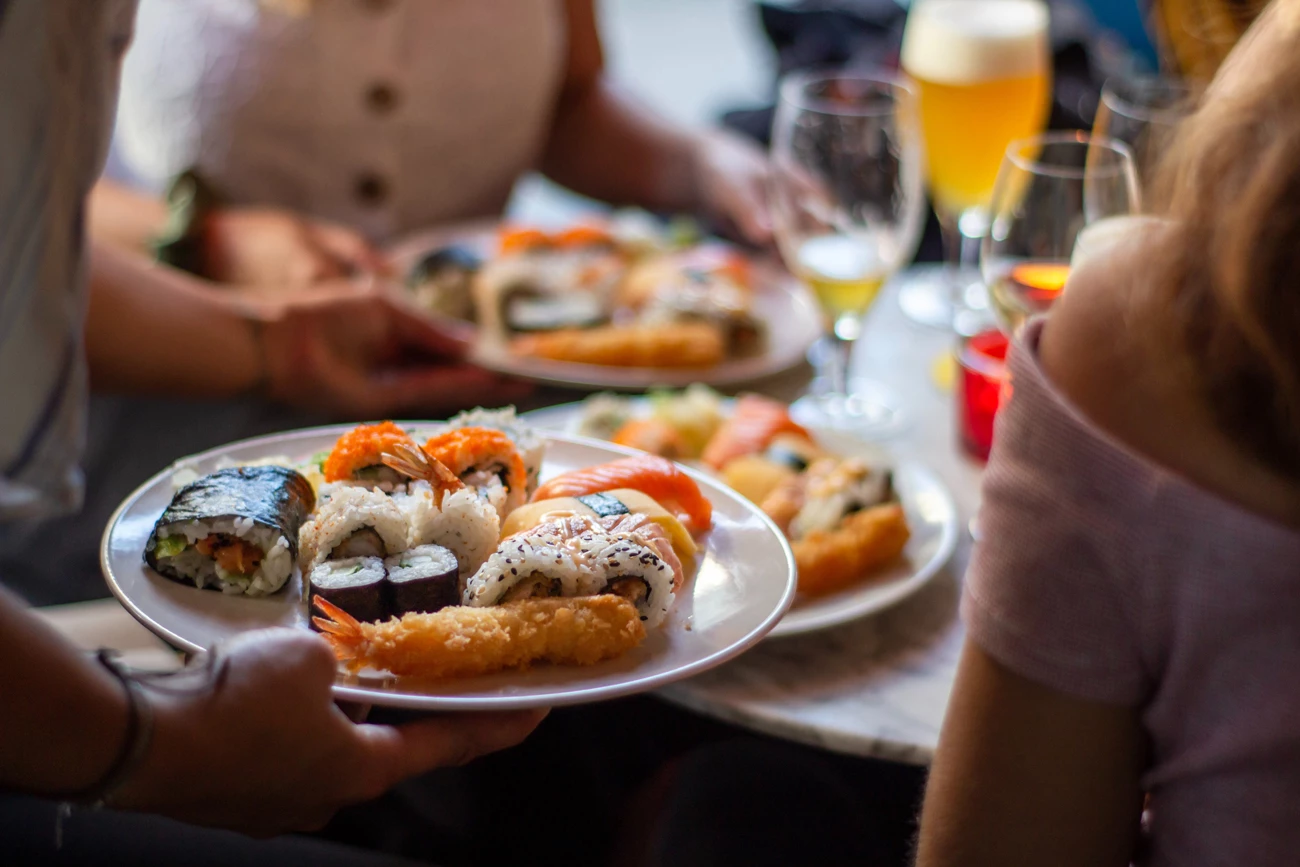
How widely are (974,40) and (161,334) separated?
3.63 feet

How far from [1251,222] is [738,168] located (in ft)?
4.33

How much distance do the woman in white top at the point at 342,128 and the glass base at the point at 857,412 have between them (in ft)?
1.32

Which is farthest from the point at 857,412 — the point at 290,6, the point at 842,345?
the point at 290,6

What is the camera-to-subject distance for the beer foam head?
1567mm

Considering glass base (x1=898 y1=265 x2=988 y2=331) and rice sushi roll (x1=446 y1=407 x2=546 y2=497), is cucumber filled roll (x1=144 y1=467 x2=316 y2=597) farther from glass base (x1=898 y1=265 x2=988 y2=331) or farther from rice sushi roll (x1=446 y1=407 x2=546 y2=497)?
glass base (x1=898 y1=265 x2=988 y2=331)

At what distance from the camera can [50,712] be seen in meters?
0.72

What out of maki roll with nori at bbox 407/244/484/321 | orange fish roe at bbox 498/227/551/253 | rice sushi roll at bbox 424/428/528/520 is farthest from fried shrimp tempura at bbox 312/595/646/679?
orange fish roe at bbox 498/227/551/253

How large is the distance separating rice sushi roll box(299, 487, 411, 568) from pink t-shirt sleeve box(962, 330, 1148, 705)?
1.19 ft

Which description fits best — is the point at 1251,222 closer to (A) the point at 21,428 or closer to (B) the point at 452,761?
(B) the point at 452,761

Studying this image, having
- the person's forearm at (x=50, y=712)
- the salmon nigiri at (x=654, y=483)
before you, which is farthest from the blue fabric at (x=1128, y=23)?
the person's forearm at (x=50, y=712)

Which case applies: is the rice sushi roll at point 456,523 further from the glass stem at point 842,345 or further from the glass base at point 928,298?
the glass base at point 928,298

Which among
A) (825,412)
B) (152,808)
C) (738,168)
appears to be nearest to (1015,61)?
(738,168)

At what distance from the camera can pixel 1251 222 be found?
1.84 ft

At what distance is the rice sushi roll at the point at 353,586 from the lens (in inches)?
28.7
